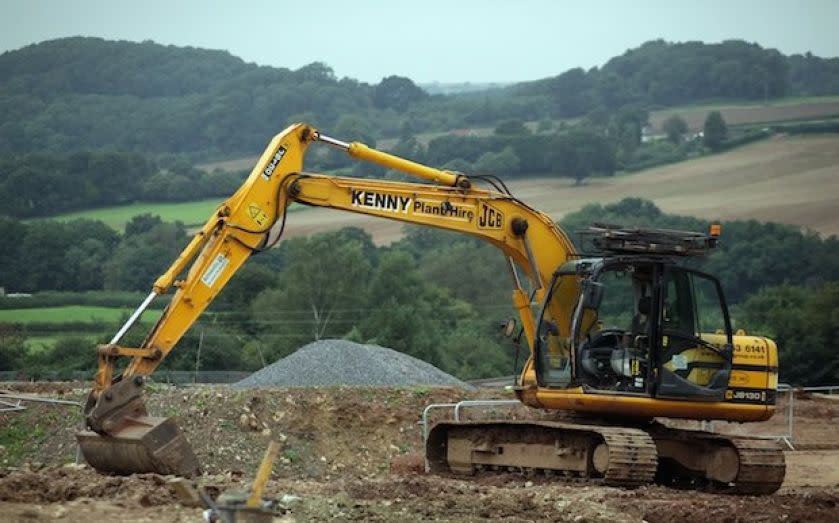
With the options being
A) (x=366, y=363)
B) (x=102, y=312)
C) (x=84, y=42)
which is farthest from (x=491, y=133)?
(x=366, y=363)

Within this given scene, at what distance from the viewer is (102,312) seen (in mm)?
55438

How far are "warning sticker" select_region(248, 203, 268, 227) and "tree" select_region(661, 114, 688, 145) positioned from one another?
308 ft

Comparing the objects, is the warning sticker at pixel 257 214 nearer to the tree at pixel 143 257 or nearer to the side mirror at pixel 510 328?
the side mirror at pixel 510 328

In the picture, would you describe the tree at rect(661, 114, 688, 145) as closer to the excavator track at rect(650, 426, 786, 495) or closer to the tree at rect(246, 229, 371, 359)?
the tree at rect(246, 229, 371, 359)

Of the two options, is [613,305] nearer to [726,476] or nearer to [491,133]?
[726,476]

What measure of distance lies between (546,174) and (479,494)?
269 feet

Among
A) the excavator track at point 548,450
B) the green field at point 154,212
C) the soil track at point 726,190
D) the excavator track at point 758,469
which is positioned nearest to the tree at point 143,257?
the green field at point 154,212

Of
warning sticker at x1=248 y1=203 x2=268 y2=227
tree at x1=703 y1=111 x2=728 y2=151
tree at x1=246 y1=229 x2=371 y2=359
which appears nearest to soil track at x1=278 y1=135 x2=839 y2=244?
tree at x1=703 y1=111 x2=728 y2=151

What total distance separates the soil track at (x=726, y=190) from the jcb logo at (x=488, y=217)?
57.6m

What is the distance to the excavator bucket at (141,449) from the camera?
56.4 ft

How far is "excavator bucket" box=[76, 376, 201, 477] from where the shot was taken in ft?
56.4

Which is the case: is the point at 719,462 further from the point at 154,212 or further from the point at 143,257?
the point at 154,212

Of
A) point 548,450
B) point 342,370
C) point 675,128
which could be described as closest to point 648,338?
point 548,450

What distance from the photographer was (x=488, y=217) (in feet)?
65.1
